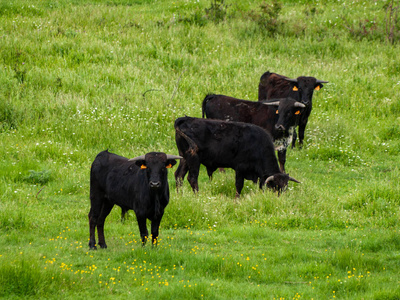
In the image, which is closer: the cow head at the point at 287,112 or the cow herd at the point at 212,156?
the cow herd at the point at 212,156

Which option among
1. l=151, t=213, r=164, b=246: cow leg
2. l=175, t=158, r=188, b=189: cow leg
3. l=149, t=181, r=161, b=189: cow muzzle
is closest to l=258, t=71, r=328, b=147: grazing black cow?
l=175, t=158, r=188, b=189: cow leg

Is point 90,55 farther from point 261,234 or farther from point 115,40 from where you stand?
point 261,234

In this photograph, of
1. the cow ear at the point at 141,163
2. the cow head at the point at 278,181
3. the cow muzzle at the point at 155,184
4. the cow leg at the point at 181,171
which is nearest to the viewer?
the cow muzzle at the point at 155,184

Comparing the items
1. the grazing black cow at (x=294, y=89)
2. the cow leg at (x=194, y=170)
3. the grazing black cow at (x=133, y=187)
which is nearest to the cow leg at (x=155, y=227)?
the grazing black cow at (x=133, y=187)

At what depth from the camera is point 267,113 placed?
14453 mm

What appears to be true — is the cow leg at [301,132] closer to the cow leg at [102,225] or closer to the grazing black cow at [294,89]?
the grazing black cow at [294,89]

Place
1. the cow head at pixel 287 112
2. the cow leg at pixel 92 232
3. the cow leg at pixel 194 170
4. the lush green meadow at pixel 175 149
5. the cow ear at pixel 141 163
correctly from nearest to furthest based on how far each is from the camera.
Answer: the lush green meadow at pixel 175 149 → the cow ear at pixel 141 163 → the cow leg at pixel 92 232 → the cow leg at pixel 194 170 → the cow head at pixel 287 112

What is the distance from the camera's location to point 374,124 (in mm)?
17500

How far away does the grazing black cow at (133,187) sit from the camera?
8.65 meters

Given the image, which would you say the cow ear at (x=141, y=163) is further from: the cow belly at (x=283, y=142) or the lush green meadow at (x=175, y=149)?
the cow belly at (x=283, y=142)

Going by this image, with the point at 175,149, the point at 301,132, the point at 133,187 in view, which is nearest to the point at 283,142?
the point at 301,132

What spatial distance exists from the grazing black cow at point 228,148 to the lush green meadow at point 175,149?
49cm

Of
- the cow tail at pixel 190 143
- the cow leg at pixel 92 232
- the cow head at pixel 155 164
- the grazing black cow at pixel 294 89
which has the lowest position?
the cow leg at pixel 92 232

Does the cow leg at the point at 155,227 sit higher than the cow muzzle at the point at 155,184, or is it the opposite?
the cow muzzle at the point at 155,184
